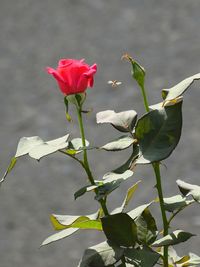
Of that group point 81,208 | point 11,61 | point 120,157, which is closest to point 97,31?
point 11,61

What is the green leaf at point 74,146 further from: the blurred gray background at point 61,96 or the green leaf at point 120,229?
the blurred gray background at point 61,96

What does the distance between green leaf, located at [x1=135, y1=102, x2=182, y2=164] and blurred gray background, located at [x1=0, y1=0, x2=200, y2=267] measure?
4.07ft

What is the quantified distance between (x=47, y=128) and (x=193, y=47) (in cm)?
46

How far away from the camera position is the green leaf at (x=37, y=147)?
1.62ft

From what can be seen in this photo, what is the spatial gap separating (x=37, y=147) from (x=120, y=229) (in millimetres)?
80

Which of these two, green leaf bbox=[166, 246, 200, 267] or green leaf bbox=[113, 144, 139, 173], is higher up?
green leaf bbox=[113, 144, 139, 173]

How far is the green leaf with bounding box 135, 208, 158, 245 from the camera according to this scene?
527 mm

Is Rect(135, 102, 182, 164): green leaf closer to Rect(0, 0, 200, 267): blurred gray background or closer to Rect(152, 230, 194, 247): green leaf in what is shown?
Rect(152, 230, 194, 247): green leaf

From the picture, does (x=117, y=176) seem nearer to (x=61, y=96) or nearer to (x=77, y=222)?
(x=77, y=222)

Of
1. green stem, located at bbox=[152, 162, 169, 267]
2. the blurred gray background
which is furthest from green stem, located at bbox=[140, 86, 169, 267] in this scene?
the blurred gray background

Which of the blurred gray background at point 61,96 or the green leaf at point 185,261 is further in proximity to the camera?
the blurred gray background at point 61,96

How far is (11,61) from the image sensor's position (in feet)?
6.76

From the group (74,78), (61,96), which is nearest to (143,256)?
(74,78)

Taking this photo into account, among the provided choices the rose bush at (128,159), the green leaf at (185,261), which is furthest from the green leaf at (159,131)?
the green leaf at (185,261)
